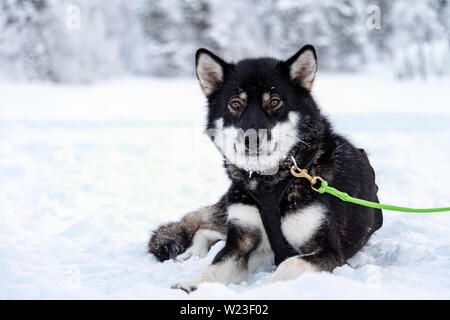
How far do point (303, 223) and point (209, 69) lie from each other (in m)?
1.38

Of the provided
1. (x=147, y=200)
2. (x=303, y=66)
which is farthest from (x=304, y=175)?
(x=147, y=200)

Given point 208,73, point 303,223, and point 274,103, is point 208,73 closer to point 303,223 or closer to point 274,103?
point 274,103

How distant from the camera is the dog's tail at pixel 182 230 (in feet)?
12.0

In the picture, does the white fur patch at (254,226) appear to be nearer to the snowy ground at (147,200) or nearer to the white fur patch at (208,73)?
the snowy ground at (147,200)

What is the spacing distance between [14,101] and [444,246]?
18.7 meters

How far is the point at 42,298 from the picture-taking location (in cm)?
265

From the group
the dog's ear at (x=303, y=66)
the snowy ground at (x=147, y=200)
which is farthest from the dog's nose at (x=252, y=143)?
the snowy ground at (x=147, y=200)

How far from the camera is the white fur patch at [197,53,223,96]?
330cm

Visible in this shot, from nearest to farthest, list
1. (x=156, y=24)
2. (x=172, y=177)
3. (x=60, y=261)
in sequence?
(x=60, y=261)
(x=172, y=177)
(x=156, y=24)

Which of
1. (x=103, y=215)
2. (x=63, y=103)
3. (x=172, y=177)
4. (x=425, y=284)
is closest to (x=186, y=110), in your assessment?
(x=63, y=103)

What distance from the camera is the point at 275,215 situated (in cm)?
294

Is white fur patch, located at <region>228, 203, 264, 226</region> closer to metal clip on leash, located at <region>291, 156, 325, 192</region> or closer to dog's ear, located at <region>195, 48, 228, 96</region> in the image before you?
metal clip on leash, located at <region>291, 156, 325, 192</region>
